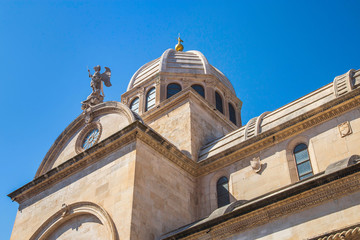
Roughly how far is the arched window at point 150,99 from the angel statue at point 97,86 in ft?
14.7

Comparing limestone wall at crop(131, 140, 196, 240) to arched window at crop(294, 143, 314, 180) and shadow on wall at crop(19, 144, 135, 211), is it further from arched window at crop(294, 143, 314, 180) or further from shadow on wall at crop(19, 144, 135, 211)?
arched window at crop(294, 143, 314, 180)

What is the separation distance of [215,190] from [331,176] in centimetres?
877

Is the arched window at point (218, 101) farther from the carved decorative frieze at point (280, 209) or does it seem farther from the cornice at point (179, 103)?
the carved decorative frieze at point (280, 209)

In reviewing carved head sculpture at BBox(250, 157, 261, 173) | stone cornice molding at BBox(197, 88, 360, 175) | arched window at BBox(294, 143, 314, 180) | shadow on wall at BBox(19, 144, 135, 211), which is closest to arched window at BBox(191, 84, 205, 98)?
stone cornice molding at BBox(197, 88, 360, 175)

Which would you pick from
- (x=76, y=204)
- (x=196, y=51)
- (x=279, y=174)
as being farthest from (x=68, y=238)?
(x=196, y=51)

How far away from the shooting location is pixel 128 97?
32156 mm

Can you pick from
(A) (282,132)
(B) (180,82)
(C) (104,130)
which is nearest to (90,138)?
(C) (104,130)

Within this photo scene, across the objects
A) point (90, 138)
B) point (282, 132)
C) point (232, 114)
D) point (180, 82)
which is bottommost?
point (282, 132)

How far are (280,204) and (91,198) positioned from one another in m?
9.12

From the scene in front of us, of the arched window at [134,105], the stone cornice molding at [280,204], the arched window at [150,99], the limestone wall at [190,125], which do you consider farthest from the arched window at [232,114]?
the stone cornice molding at [280,204]

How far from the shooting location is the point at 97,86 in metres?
25.7

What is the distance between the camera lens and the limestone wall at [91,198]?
693 inches

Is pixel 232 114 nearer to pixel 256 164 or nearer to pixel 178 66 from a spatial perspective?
pixel 178 66

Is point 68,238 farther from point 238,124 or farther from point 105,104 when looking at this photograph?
point 238,124
